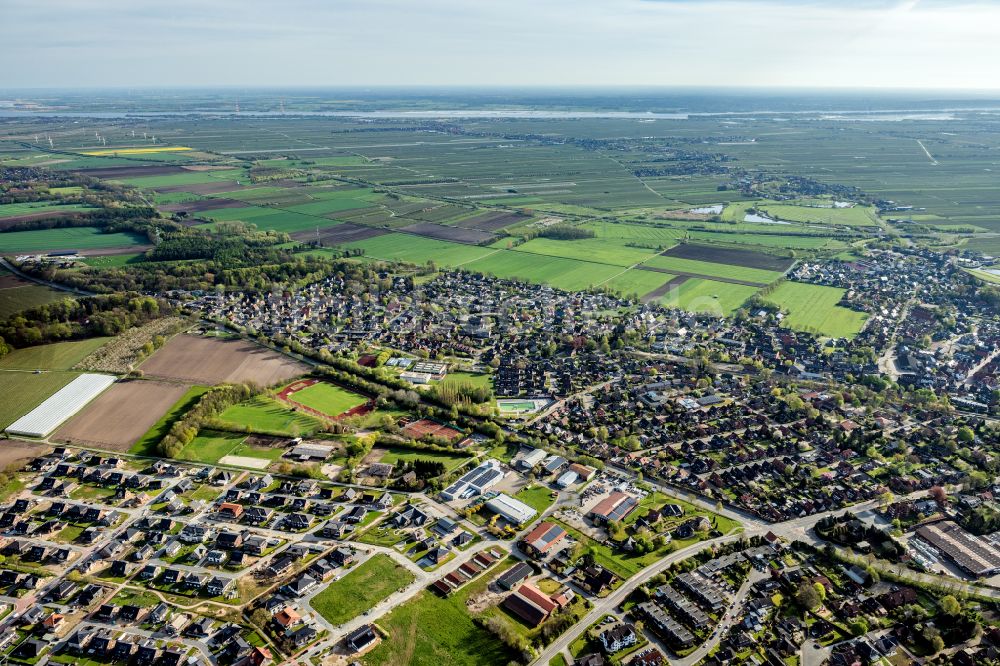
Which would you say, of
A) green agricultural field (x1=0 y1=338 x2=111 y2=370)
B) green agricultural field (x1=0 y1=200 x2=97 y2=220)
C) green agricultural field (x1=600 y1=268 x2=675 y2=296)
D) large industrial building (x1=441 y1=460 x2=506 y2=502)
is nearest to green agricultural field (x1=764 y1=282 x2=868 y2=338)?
green agricultural field (x1=600 y1=268 x2=675 y2=296)

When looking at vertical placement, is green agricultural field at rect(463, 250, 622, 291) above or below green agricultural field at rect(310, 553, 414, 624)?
above

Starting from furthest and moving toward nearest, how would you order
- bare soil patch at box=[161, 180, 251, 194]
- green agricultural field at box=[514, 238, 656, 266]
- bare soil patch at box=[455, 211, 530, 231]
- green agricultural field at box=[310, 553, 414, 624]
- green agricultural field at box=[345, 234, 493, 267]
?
bare soil patch at box=[161, 180, 251, 194]
bare soil patch at box=[455, 211, 530, 231]
green agricultural field at box=[345, 234, 493, 267]
green agricultural field at box=[514, 238, 656, 266]
green agricultural field at box=[310, 553, 414, 624]

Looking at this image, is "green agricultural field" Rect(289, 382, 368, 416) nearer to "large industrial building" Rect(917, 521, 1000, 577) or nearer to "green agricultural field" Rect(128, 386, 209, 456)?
"green agricultural field" Rect(128, 386, 209, 456)

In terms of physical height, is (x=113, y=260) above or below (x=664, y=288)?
above

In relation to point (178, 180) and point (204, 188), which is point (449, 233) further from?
point (178, 180)

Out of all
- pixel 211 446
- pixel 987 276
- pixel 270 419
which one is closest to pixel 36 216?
pixel 270 419

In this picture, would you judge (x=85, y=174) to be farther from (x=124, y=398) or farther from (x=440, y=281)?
(x=124, y=398)

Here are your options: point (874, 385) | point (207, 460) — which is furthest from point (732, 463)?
point (207, 460)
